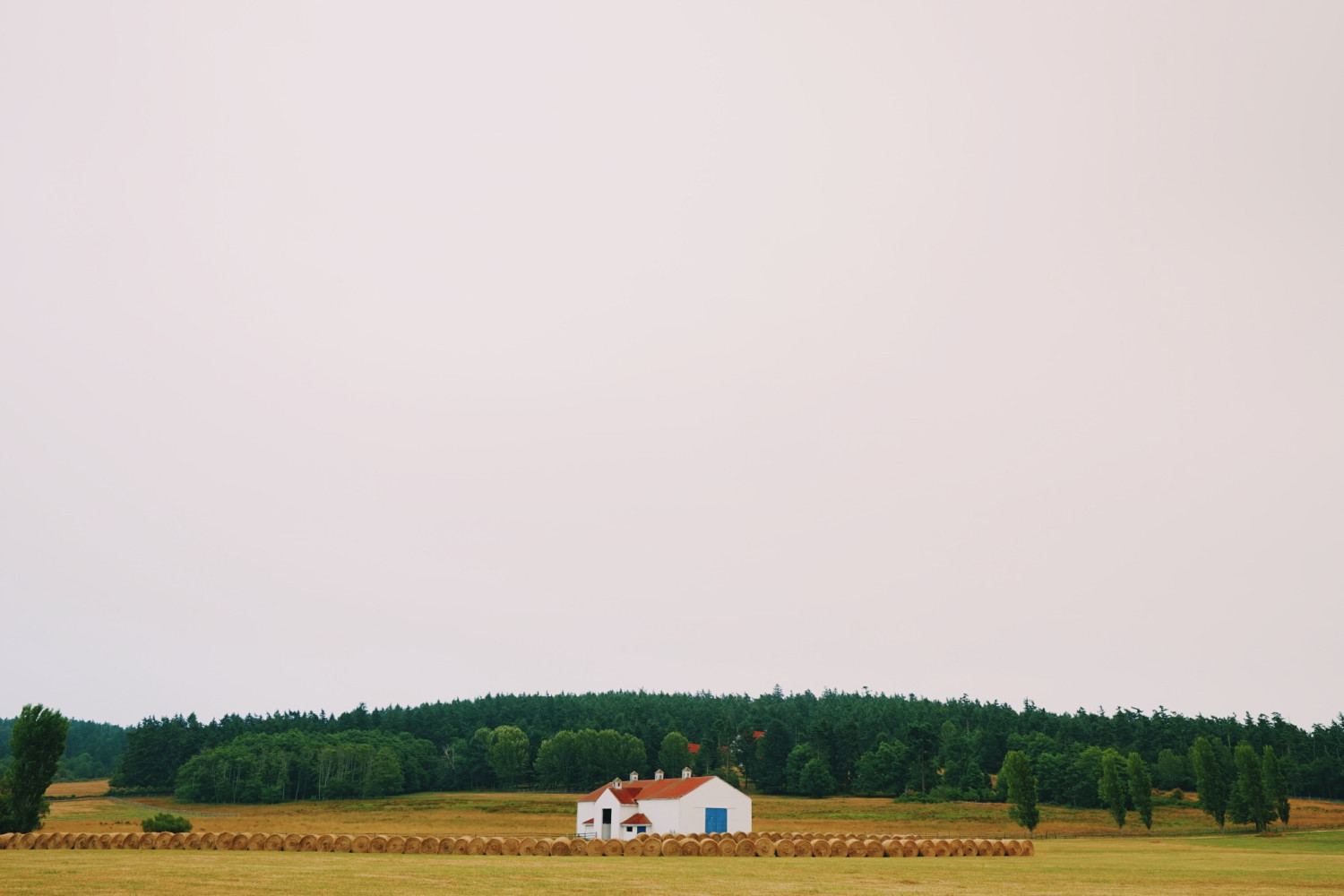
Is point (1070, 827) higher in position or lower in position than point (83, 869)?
lower

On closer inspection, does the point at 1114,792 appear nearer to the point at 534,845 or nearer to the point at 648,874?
the point at 534,845

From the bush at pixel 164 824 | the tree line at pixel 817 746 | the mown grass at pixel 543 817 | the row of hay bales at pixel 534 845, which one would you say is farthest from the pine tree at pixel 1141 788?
the bush at pixel 164 824

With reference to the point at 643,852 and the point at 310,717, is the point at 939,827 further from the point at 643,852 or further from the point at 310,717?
the point at 310,717

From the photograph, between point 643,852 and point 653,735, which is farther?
point 653,735

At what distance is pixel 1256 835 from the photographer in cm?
7006

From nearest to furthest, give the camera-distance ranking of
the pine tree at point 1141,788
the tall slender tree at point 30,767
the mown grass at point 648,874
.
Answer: the mown grass at point 648,874 → the tall slender tree at point 30,767 → the pine tree at point 1141,788

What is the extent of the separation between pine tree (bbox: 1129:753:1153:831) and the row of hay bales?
39.4m

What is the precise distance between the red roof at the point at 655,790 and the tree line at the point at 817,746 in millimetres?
56887

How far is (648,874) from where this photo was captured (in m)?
31.7

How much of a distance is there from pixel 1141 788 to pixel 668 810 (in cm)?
4491

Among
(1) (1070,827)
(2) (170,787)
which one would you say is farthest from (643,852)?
(2) (170,787)

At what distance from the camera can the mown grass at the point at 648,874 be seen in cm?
2558

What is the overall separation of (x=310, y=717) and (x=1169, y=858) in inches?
6319

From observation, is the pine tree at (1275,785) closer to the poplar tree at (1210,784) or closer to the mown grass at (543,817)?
the mown grass at (543,817)
